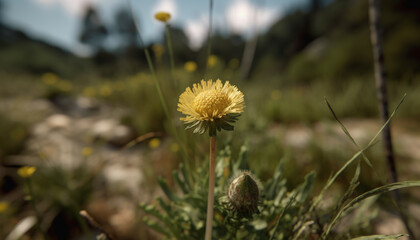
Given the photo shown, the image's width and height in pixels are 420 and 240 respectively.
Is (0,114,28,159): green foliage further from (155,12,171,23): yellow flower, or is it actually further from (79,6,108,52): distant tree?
(79,6,108,52): distant tree

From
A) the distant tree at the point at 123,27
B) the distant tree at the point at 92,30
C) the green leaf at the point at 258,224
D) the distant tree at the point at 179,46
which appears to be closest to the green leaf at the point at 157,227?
the green leaf at the point at 258,224

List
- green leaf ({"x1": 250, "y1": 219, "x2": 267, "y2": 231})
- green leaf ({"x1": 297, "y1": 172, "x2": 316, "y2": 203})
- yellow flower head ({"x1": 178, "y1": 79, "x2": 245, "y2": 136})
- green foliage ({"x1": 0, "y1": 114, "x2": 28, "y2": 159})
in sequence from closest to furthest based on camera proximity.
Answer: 1. yellow flower head ({"x1": 178, "y1": 79, "x2": 245, "y2": 136})
2. green leaf ({"x1": 250, "y1": 219, "x2": 267, "y2": 231})
3. green leaf ({"x1": 297, "y1": 172, "x2": 316, "y2": 203})
4. green foliage ({"x1": 0, "y1": 114, "x2": 28, "y2": 159})

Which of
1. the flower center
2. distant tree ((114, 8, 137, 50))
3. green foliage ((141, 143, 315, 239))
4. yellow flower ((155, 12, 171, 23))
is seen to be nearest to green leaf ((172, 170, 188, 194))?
green foliage ((141, 143, 315, 239))

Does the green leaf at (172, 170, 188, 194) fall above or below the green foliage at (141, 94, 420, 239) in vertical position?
above

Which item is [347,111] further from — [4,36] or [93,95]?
[4,36]

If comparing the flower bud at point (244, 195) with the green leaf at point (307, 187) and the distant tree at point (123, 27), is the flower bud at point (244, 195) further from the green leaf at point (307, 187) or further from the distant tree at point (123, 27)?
the distant tree at point (123, 27)

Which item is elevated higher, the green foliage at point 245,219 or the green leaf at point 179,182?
the green leaf at point 179,182

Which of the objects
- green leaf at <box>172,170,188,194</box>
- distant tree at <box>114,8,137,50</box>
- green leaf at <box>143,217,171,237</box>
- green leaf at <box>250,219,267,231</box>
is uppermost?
distant tree at <box>114,8,137,50</box>
